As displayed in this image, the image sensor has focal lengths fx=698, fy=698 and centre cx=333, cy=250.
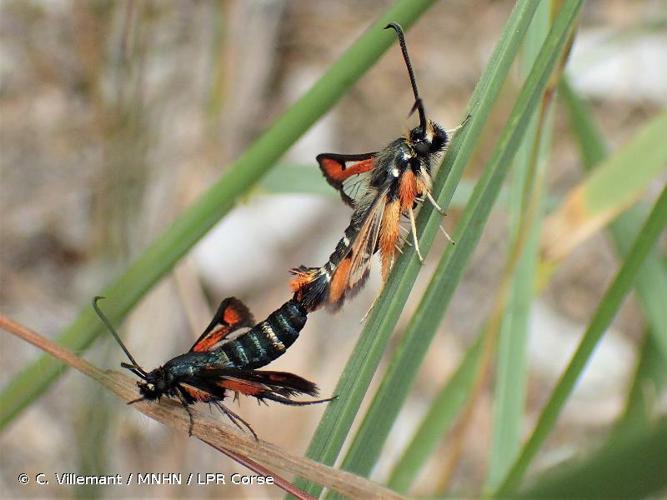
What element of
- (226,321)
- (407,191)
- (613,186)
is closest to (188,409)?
(226,321)

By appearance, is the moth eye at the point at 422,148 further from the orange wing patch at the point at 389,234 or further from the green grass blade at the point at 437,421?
the green grass blade at the point at 437,421

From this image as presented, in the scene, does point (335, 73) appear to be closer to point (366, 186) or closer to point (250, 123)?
point (366, 186)

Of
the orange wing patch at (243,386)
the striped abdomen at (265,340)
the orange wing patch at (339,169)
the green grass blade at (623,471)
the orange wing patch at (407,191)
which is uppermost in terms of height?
the orange wing patch at (339,169)

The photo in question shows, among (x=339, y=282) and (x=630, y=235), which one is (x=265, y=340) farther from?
(x=630, y=235)

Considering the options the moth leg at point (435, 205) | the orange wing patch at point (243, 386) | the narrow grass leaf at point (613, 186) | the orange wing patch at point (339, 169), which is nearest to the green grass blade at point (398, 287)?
the moth leg at point (435, 205)

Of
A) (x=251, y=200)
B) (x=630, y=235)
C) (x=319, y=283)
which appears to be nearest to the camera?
(x=319, y=283)

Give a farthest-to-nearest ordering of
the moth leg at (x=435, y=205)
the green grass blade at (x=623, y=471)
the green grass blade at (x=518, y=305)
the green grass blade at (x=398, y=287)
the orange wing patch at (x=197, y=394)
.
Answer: the green grass blade at (x=518, y=305)
the orange wing patch at (x=197, y=394)
the moth leg at (x=435, y=205)
the green grass blade at (x=398, y=287)
the green grass blade at (x=623, y=471)

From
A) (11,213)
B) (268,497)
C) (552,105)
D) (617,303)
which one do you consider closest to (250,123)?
(11,213)
